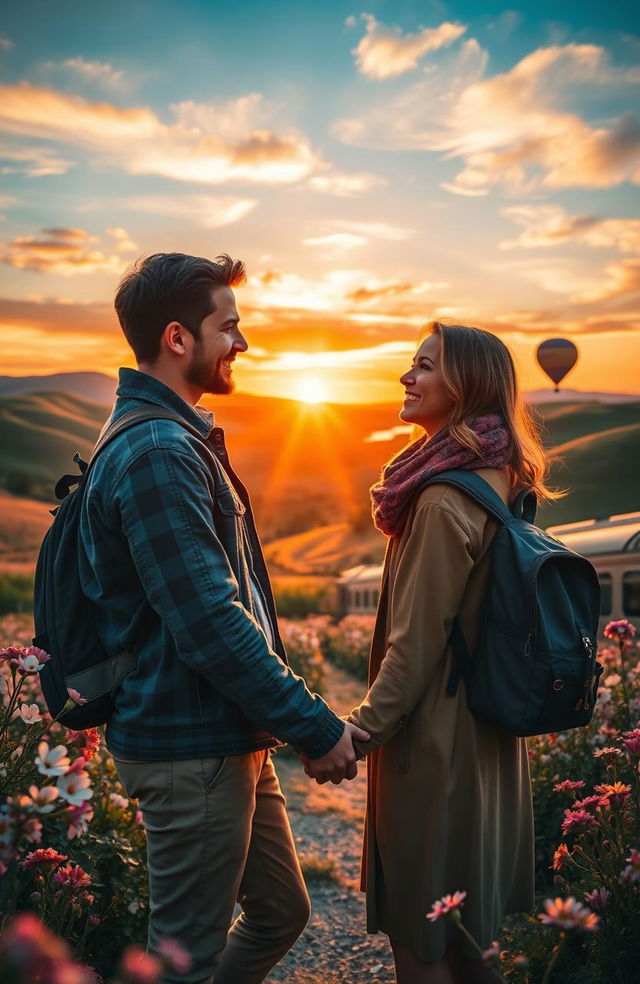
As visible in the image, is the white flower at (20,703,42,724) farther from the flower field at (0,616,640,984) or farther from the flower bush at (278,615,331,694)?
the flower bush at (278,615,331,694)

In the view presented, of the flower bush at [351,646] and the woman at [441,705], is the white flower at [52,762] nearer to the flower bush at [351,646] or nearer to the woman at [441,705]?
the woman at [441,705]

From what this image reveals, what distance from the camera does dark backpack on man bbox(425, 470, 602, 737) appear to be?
7.95 ft

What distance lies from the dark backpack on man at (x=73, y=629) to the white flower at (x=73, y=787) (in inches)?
25.8

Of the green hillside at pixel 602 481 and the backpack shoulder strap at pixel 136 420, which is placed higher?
the green hillside at pixel 602 481

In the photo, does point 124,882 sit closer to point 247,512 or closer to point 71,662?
point 71,662

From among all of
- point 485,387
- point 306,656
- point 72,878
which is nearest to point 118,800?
point 72,878

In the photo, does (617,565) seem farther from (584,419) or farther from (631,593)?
(584,419)

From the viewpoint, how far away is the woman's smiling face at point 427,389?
2.74 meters

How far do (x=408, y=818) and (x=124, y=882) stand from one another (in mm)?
1433

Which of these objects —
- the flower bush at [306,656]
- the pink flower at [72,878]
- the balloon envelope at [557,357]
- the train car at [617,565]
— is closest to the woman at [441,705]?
the pink flower at [72,878]

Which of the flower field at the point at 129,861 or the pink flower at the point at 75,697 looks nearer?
the flower field at the point at 129,861

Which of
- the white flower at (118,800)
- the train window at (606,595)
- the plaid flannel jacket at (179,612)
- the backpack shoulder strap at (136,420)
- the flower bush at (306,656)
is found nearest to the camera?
the plaid flannel jacket at (179,612)

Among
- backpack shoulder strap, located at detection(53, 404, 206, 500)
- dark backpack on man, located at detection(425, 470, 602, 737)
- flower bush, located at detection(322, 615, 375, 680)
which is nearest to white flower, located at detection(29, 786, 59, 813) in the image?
backpack shoulder strap, located at detection(53, 404, 206, 500)

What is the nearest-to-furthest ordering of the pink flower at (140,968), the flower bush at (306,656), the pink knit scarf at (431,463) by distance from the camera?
the pink flower at (140,968) < the pink knit scarf at (431,463) < the flower bush at (306,656)
